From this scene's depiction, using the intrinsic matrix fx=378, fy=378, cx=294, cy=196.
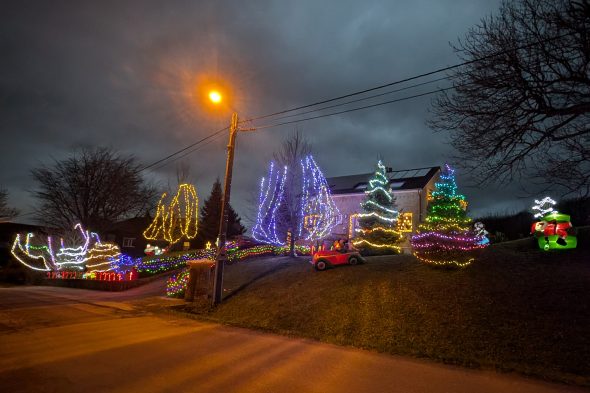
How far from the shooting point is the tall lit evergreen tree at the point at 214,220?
50.3 metres

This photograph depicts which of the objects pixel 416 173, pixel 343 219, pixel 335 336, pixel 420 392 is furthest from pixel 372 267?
pixel 416 173

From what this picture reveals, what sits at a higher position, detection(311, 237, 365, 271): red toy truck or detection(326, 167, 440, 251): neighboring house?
detection(326, 167, 440, 251): neighboring house

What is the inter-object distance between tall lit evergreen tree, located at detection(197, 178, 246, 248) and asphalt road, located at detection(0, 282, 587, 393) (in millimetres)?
39713

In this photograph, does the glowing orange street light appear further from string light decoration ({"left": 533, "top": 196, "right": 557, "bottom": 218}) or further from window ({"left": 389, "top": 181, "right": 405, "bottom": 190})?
window ({"left": 389, "top": 181, "right": 405, "bottom": 190})

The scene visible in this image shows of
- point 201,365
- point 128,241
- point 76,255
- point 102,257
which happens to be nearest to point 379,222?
point 201,365

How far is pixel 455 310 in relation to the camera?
376 inches

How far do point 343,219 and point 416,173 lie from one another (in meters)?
7.34

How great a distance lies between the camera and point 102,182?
1446 inches

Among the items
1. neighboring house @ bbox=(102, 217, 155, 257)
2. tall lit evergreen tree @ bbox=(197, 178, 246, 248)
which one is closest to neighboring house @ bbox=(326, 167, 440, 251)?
tall lit evergreen tree @ bbox=(197, 178, 246, 248)

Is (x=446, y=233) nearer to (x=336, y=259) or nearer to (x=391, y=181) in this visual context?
(x=336, y=259)

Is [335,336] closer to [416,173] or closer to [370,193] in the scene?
[370,193]

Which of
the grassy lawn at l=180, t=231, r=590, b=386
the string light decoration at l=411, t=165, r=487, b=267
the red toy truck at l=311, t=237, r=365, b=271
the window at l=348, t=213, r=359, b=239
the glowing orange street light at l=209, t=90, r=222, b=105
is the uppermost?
the glowing orange street light at l=209, t=90, r=222, b=105

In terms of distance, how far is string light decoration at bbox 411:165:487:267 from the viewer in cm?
1262

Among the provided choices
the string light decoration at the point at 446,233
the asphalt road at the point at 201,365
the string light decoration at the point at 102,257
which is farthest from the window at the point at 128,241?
the string light decoration at the point at 446,233
